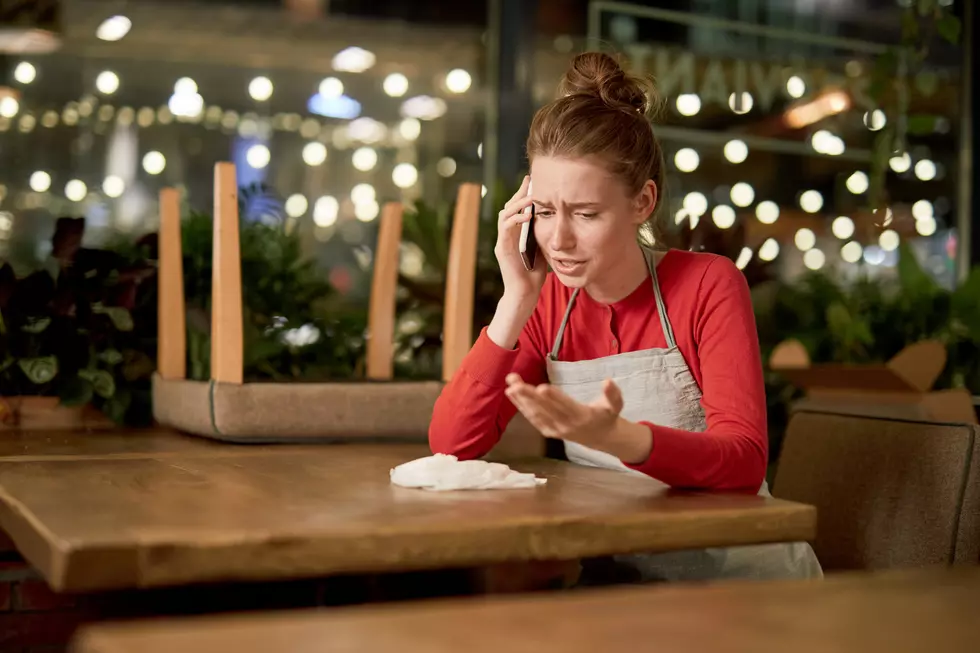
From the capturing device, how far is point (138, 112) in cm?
426

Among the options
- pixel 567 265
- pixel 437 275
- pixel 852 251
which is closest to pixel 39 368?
pixel 437 275

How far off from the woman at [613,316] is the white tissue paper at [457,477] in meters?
0.33

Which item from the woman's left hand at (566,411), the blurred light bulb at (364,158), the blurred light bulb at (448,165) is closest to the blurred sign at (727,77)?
the blurred light bulb at (448,165)

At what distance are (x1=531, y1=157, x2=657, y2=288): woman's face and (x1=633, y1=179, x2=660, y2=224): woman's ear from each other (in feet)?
0.16

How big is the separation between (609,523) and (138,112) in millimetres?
3420

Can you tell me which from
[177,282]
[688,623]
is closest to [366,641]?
[688,623]

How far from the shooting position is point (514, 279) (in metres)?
2.05

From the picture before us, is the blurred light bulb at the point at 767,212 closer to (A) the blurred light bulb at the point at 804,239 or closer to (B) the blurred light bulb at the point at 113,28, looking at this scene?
(A) the blurred light bulb at the point at 804,239

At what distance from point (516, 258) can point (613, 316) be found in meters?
0.22

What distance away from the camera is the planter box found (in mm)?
2865

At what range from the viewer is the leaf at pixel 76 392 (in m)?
2.89

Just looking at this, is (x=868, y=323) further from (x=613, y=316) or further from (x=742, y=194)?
(x=613, y=316)

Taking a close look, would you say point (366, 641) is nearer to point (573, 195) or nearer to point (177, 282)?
point (573, 195)

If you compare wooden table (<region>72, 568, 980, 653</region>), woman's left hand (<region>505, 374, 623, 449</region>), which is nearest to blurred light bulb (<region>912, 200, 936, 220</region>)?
woman's left hand (<region>505, 374, 623, 449</region>)
